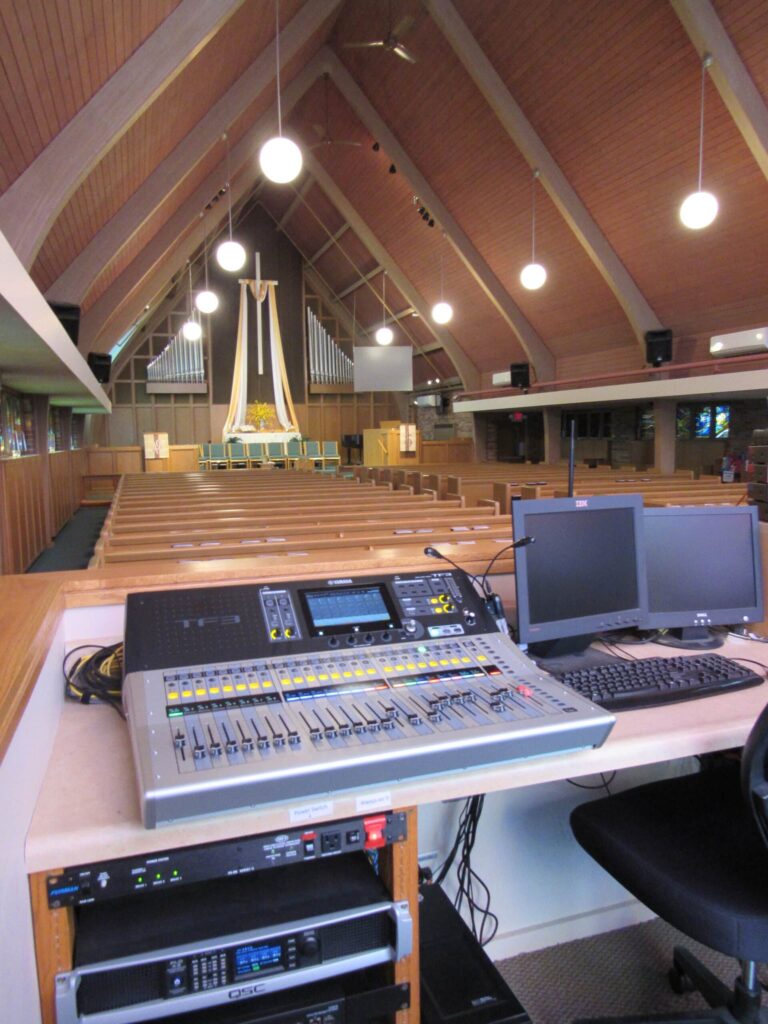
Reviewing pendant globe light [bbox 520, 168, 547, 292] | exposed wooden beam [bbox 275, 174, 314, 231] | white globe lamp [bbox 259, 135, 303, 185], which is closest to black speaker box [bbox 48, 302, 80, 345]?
white globe lamp [bbox 259, 135, 303, 185]

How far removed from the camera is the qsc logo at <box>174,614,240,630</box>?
1331 mm

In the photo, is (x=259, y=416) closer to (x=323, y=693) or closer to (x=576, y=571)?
(x=576, y=571)

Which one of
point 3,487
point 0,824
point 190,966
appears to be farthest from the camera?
point 3,487

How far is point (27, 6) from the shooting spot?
3.37 meters

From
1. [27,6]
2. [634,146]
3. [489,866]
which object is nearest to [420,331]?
[634,146]

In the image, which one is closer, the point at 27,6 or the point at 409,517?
the point at 27,6

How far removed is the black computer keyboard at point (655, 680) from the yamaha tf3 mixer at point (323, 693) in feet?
0.53

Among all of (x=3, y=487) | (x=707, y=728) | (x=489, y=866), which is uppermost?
(x=3, y=487)

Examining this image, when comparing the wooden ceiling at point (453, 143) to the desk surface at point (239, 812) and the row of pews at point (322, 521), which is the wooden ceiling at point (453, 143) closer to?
the row of pews at point (322, 521)

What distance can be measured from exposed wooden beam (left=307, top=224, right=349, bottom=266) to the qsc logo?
1486 cm

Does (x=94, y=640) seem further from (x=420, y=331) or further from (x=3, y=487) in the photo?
(x=420, y=331)

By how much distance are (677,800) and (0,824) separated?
56.5 inches

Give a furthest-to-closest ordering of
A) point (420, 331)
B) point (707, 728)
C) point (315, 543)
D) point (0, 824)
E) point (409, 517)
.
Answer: point (420, 331), point (409, 517), point (315, 543), point (707, 728), point (0, 824)

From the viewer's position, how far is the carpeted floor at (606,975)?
183 cm
